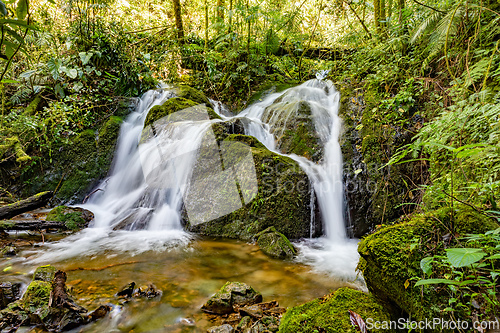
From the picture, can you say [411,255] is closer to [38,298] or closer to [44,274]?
[38,298]

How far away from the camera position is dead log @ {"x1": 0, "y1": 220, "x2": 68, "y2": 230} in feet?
13.5

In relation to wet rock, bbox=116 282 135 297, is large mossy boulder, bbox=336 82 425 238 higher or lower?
higher

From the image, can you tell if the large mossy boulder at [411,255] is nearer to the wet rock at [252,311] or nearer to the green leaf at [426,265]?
the green leaf at [426,265]

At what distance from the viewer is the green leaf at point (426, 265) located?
4.33 feet

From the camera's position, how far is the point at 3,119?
20.3 ft

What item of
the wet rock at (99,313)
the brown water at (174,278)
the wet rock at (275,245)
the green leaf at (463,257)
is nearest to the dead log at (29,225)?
the brown water at (174,278)

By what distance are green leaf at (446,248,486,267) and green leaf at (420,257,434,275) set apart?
28 cm

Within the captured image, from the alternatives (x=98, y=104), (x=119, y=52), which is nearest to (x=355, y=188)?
(x=98, y=104)

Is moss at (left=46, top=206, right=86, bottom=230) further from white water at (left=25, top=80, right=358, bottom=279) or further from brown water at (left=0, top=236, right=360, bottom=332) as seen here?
brown water at (left=0, top=236, right=360, bottom=332)

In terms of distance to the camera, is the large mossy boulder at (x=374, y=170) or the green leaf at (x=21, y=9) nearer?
the green leaf at (x=21, y=9)

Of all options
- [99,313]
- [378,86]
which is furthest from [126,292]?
[378,86]

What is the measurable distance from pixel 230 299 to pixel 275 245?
1665mm

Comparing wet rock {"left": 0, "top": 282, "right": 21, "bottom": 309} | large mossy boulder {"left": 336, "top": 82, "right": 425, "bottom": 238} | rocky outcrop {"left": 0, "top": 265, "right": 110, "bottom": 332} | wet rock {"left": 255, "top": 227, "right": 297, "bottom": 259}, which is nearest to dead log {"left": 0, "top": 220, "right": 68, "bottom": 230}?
wet rock {"left": 0, "top": 282, "right": 21, "bottom": 309}

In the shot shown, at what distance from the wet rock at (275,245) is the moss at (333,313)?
6.85 ft
